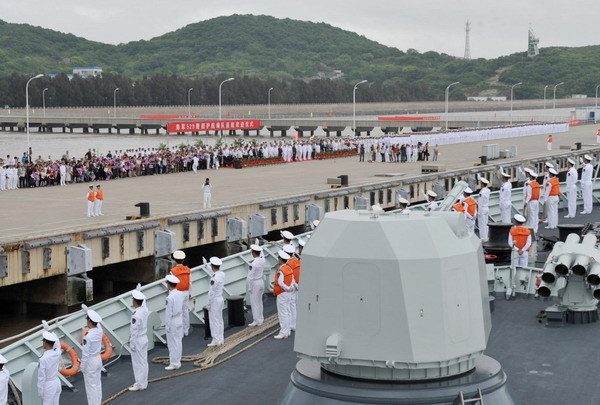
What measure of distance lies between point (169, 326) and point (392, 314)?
5219 millimetres

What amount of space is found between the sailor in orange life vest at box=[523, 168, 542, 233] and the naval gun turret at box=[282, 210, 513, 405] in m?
14.6

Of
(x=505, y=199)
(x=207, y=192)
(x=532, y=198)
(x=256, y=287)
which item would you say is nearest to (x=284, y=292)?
(x=256, y=287)

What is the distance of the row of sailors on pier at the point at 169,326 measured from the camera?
11.1 metres

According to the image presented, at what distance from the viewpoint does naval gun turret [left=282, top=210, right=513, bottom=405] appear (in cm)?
868

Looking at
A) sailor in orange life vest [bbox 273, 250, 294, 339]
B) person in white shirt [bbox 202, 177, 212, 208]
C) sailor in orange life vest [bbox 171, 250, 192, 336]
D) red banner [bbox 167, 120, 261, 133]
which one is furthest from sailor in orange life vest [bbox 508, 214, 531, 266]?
red banner [bbox 167, 120, 261, 133]

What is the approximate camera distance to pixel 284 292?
14.5 m

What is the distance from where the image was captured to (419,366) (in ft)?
28.5

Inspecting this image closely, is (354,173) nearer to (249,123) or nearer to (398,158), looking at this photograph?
(398,158)

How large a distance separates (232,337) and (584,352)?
529cm

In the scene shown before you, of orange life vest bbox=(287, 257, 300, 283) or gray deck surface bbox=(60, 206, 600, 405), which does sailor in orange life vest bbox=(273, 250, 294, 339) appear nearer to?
orange life vest bbox=(287, 257, 300, 283)

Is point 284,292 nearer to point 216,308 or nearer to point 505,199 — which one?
point 216,308

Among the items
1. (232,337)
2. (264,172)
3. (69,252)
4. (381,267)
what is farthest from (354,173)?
(381,267)

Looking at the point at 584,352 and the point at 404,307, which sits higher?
the point at 404,307

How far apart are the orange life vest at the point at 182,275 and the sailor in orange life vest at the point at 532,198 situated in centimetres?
1156
